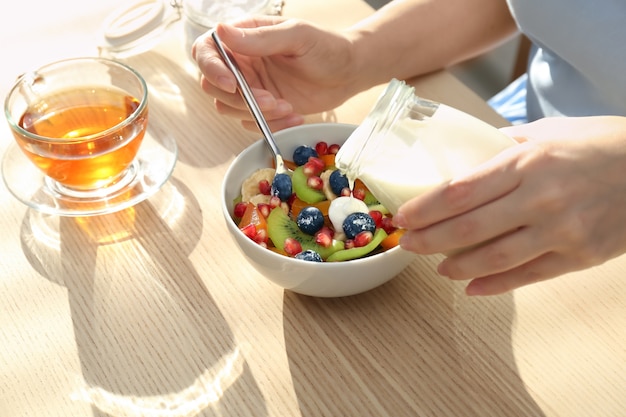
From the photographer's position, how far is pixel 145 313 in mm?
829

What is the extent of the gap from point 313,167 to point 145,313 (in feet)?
0.86

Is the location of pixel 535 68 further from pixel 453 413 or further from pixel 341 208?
pixel 453 413

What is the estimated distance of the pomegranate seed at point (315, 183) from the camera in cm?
89

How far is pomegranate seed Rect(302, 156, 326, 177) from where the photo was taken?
899mm

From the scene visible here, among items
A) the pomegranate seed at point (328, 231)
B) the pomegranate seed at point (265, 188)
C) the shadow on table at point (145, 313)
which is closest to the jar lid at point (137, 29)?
the shadow on table at point (145, 313)

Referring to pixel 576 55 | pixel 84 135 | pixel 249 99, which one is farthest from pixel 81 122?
pixel 576 55

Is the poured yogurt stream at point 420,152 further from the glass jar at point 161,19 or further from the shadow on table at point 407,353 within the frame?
the glass jar at point 161,19

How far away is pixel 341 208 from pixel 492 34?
0.59 metres

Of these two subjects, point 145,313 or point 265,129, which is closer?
point 145,313

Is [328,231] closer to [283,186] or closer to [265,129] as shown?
[283,186]

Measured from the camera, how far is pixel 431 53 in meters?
1.17

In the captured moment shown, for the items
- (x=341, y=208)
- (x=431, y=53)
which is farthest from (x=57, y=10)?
(x=341, y=208)

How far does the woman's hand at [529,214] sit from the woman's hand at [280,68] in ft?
1.33

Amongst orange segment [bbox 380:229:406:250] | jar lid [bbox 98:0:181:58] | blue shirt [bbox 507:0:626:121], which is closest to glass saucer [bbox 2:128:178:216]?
jar lid [bbox 98:0:181:58]
